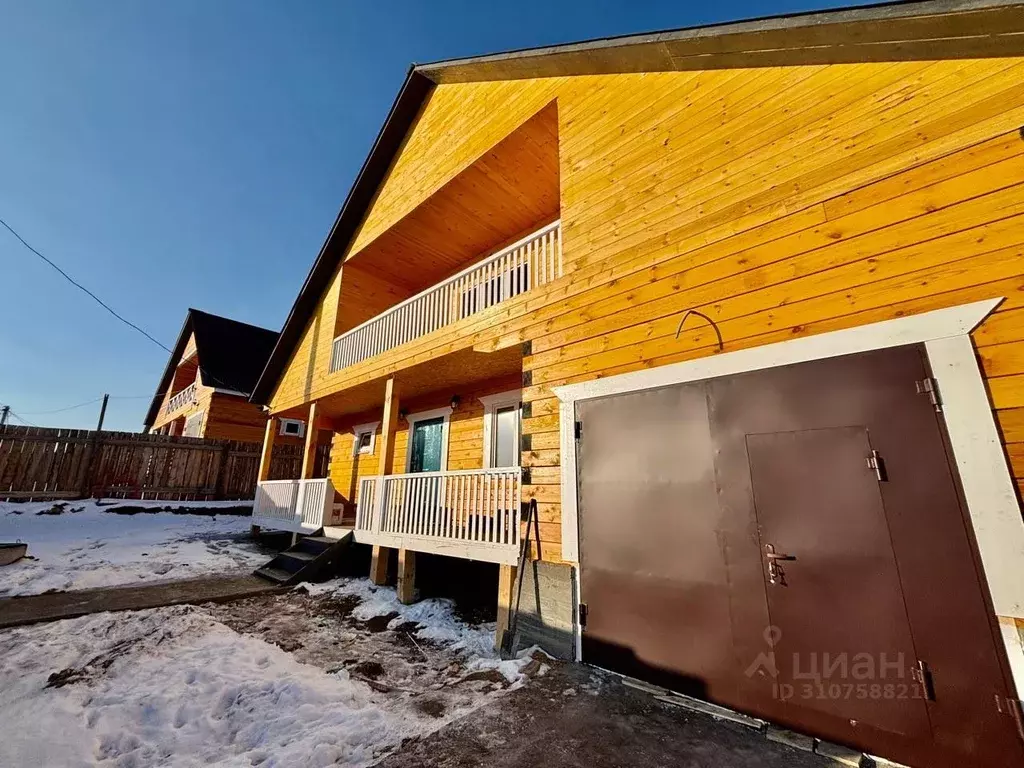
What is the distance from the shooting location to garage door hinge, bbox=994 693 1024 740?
2049 millimetres

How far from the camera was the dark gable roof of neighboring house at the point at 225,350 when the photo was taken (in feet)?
63.3

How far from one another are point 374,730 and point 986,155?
553cm

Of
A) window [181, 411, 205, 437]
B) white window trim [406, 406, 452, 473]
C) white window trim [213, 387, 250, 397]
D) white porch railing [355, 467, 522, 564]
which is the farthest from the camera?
window [181, 411, 205, 437]

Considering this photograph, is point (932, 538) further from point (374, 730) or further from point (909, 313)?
point (374, 730)

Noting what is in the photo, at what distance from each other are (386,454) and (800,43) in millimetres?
7610

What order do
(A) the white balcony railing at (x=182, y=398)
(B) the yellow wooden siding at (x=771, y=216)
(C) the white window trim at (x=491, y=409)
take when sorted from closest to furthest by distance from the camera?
(B) the yellow wooden siding at (x=771, y=216) → (C) the white window trim at (x=491, y=409) → (A) the white balcony railing at (x=182, y=398)

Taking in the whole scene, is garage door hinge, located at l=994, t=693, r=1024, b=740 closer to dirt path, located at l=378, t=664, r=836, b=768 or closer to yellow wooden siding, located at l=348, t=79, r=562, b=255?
dirt path, located at l=378, t=664, r=836, b=768

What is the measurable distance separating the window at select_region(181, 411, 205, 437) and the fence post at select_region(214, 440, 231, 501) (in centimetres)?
369

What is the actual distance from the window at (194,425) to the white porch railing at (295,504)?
1026cm

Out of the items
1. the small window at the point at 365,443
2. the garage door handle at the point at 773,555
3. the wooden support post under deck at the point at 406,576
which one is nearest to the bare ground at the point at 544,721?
the garage door handle at the point at 773,555

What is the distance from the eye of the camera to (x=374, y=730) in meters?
2.72

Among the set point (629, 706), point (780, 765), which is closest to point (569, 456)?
point (629, 706)

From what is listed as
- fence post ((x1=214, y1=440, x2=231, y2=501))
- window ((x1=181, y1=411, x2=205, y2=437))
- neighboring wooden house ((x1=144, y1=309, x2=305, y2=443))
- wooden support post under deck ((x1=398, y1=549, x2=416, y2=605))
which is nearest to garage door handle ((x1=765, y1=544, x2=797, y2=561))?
wooden support post under deck ((x1=398, y1=549, x2=416, y2=605))

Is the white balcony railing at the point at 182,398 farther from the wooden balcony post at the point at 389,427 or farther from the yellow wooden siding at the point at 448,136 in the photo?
the wooden balcony post at the point at 389,427
